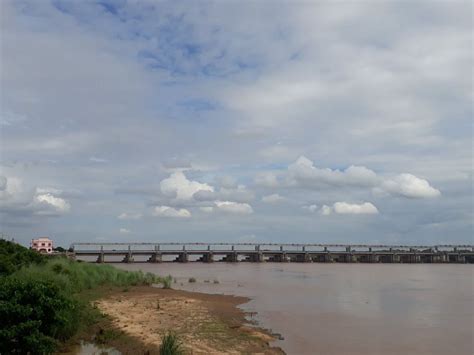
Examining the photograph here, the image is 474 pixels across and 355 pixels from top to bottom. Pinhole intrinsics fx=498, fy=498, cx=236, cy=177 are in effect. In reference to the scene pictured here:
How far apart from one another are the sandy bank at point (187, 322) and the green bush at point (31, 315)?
2.68 meters

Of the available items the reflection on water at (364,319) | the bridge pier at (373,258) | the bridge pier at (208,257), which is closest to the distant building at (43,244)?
the bridge pier at (208,257)

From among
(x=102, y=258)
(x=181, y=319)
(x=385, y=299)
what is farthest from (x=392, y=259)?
(x=181, y=319)

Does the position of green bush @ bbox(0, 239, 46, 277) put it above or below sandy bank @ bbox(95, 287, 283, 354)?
above

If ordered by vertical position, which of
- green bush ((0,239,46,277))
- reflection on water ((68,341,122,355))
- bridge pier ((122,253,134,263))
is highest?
green bush ((0,239,46,277))

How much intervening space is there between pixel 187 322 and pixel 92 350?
217 inches

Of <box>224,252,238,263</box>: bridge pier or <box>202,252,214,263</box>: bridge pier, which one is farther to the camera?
<box>224,252,238,263</box>: bridge pier

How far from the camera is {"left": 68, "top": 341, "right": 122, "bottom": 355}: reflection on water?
14.0 meters

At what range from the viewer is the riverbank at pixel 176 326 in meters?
15.1

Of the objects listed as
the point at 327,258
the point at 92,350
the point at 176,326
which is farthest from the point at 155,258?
→ the point at 92,350

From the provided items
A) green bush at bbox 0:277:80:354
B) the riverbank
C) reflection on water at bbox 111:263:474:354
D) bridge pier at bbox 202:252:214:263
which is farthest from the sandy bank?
bridge pier at bbox 202:252:214:263

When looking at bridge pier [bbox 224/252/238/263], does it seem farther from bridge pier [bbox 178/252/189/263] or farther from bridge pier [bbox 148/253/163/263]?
bridge pier [bbox 148/253/163/263]

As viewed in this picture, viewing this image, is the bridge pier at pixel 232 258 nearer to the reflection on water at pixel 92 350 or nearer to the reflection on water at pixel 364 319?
the reflection on water at pixel 364 319

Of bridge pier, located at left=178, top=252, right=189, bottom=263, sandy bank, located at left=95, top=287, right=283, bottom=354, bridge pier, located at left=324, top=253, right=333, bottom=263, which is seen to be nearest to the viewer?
sandy bank, located at left=95, top=287, right=283, bottom=354

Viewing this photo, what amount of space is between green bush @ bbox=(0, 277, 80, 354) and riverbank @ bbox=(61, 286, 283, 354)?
6.65ft
